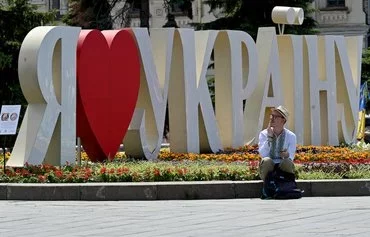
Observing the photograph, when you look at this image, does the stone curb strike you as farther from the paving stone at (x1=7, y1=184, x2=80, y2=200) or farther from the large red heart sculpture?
the large red heart sculpture

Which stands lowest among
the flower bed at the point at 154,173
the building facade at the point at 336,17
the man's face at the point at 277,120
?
the flower bed at the point at 154,173

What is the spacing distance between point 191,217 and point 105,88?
8.53 meters

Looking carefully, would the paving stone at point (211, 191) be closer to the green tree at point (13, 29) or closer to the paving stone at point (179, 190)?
the paving stone at point (179, 190)

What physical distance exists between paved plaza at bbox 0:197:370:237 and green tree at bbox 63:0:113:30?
2545cm

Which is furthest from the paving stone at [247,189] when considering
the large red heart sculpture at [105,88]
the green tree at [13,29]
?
the green tree at [13,29]

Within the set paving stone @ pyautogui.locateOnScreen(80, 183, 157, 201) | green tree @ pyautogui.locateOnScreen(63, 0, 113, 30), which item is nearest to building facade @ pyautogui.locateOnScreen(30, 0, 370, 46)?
green tree @ pyautogui.locateOnScreen(63, 0, 113, 30)

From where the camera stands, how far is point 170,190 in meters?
16.6

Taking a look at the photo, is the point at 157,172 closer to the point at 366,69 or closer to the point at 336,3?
the point at 366,69

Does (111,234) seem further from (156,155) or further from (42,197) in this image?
(156,155)

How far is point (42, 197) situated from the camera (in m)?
16.8

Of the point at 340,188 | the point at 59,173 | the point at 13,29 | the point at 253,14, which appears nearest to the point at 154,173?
the point at 59,173

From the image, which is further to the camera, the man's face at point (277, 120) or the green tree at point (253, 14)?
the green tree at point (253, 14)

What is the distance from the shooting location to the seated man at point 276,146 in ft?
53.8

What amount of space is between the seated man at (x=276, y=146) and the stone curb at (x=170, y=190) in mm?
450
